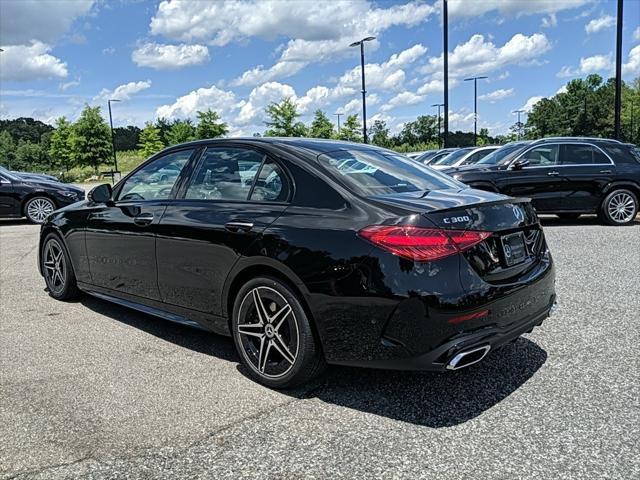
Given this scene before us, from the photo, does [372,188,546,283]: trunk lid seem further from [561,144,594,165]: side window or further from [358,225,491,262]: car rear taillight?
[561,144,594,165]: side window

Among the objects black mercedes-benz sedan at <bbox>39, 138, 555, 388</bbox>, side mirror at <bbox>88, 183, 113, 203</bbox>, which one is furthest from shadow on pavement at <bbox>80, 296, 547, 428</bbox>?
side mirror at <bbox>88, 183, 113, 203</bbox>

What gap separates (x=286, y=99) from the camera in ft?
159

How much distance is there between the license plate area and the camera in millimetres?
3180

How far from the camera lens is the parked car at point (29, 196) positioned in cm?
1273

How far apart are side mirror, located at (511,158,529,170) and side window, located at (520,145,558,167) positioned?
0.06 meters

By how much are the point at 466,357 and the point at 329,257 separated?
897 millimetres

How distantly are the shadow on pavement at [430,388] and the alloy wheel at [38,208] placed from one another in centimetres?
1061

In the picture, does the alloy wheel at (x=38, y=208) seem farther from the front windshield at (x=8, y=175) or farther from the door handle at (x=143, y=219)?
the door handle at (x=143, y=219)

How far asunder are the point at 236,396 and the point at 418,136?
116m

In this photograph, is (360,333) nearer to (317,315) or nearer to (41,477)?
(317,315)

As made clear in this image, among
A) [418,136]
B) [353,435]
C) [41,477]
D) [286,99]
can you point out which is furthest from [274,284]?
[418,136]

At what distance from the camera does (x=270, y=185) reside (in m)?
3.63

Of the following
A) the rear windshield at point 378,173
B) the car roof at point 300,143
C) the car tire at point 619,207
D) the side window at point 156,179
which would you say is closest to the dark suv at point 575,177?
the car tire at point 619,207

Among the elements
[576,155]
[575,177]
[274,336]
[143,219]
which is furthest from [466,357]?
[576,155]
